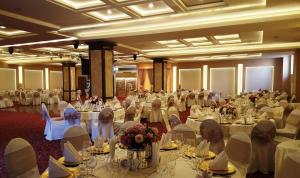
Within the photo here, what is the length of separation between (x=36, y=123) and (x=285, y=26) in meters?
9.01

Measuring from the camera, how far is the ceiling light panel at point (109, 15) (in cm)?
616

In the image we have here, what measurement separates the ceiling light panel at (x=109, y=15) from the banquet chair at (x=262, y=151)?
14.5 ft

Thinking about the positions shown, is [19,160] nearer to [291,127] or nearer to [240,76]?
[291,127]

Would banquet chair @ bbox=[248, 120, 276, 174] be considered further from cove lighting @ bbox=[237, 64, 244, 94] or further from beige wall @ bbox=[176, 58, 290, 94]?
cove lighting @ bbox=[237, 64, 244, 94]

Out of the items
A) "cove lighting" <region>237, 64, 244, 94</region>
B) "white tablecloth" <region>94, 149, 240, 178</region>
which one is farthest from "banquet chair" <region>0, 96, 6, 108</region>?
"cove lighting" <region>237, 64, 244, 94</region>

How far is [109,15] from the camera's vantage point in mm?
6527

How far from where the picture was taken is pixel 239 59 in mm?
17688

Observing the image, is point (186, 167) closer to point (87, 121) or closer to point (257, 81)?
point (87, 121)

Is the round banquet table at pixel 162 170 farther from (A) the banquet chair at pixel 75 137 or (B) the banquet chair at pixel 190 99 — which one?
(B) the banquet chair at pixel 190 99

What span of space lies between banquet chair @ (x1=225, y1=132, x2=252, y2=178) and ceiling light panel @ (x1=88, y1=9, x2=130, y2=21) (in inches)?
179

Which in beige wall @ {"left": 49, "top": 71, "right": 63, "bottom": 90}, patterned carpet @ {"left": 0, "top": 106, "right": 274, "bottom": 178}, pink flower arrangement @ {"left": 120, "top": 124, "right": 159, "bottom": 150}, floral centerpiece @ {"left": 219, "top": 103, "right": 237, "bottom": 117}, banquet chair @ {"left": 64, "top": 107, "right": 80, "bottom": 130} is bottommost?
patterned carpet @ {"left": 0, "top": 106, "right": 274, "bottom": 178}

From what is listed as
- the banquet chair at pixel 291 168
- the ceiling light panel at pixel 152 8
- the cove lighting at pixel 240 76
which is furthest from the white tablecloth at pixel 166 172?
the cove lighting at pixel 240 76

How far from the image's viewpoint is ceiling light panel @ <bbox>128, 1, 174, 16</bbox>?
18.6 feet

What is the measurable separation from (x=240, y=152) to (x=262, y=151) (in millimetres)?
1853
